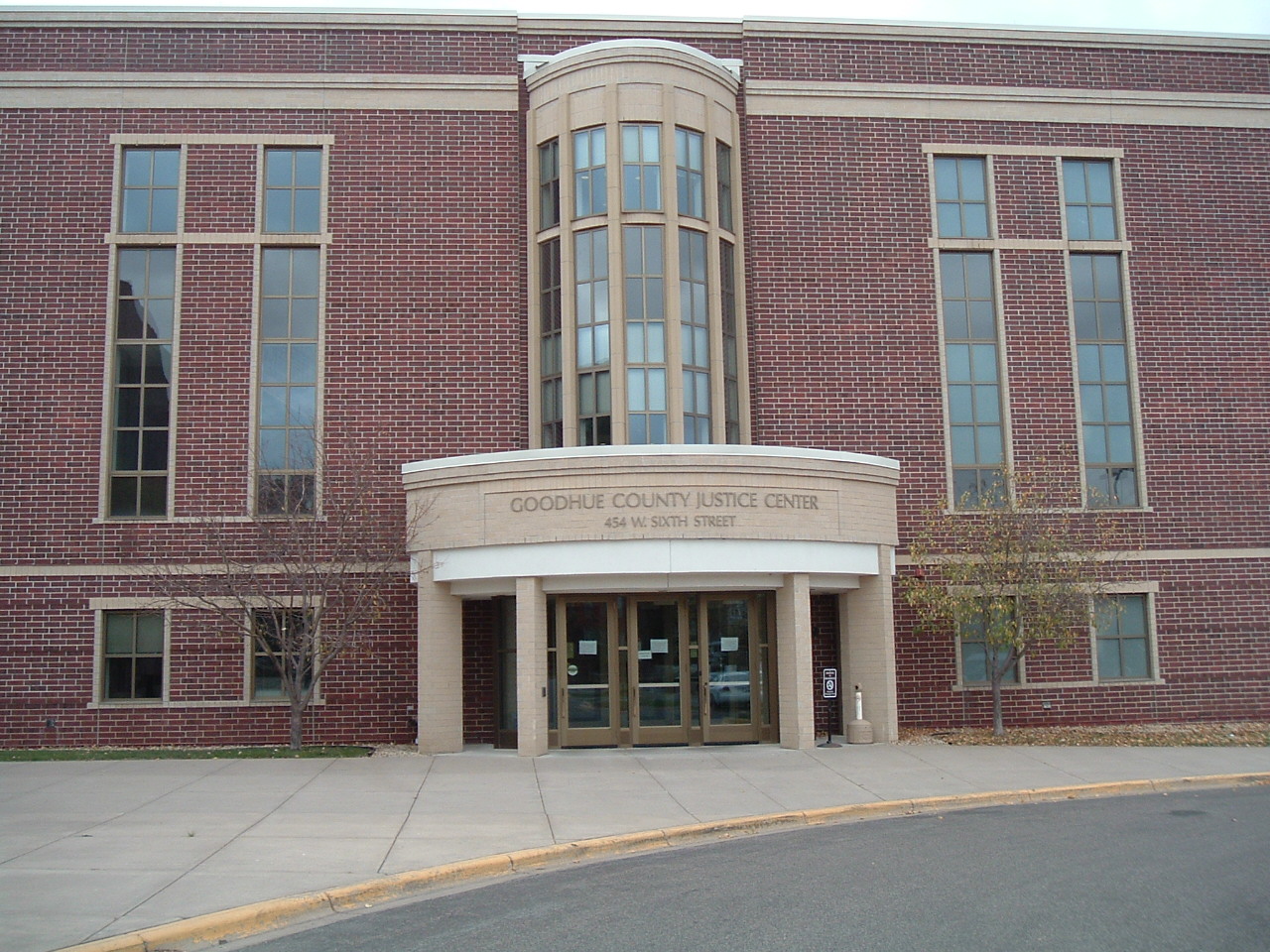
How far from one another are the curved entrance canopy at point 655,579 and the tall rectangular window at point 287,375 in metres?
3.09

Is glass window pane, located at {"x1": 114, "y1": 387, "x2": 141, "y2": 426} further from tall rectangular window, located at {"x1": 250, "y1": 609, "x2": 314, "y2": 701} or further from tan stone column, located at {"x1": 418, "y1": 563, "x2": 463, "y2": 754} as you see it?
tan stone column, located at {"x1": 418, "y1": 563, "x2": 463, "y2": 754}

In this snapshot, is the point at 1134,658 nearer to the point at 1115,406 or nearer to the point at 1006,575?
the point at 1006,575

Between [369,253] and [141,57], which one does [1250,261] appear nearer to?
[369,253]

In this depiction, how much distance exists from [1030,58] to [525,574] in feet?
48.8

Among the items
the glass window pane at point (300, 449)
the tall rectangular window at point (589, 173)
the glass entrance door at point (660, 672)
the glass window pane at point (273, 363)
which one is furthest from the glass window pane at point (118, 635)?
the tall rectangular window at point (589, 173)

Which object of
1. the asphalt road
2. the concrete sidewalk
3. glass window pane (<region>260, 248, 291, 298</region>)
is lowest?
the asphalt road

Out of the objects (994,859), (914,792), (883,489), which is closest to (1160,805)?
(914,792)

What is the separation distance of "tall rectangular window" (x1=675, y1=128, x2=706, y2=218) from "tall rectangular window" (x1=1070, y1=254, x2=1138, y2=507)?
25.2ft

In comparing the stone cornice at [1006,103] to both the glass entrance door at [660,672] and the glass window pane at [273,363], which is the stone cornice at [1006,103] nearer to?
the glass window pane at [273,363]

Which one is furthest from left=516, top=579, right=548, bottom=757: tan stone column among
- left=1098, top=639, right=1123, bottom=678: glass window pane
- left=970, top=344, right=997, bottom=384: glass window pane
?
left=1098, top=639, right=1123, bottom=678: glass window pane

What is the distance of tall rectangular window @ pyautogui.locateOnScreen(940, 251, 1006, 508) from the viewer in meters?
22.4

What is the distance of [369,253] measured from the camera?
21.7 metres

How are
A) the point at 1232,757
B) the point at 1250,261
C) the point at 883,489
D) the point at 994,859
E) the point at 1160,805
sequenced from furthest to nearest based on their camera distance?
the point at 1250,261 < the point at 883,489 < the point at 1232,757 < the point at 1160,805 < the point at 994,859

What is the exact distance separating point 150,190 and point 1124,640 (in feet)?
66.8
